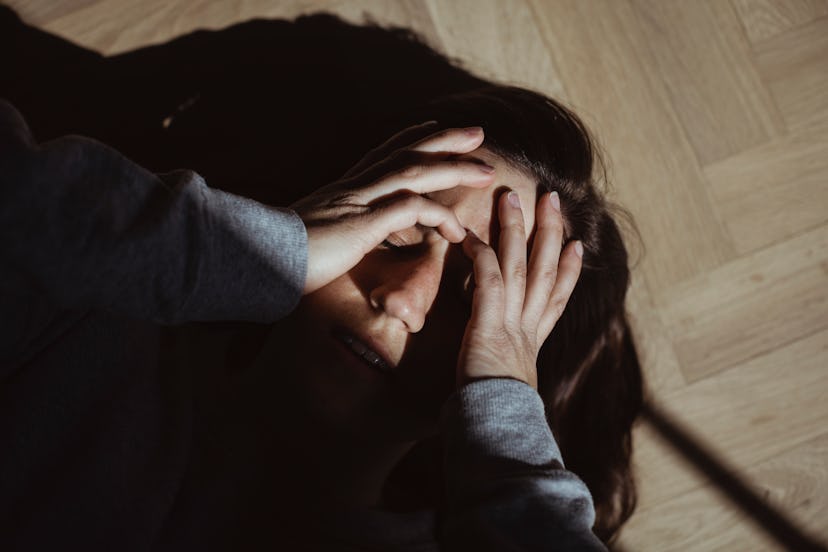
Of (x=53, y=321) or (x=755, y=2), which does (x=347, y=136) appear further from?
(x=755, y=2)

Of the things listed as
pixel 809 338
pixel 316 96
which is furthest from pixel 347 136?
pixel 809 338

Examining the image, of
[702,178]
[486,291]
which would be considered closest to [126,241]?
[486,291]

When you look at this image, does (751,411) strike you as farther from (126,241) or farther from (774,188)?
(126,241)

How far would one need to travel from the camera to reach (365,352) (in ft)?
2.57

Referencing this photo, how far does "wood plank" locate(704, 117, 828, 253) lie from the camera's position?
109 cm

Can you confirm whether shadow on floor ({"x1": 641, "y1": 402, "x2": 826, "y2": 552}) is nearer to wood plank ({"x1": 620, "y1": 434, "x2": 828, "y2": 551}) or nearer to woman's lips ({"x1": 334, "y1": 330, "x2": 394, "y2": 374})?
wood plank ({"x1": 620, "y1": 434, "x2": 828, "y2": 551})

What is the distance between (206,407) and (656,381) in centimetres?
A: 79

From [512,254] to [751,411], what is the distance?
625 mm

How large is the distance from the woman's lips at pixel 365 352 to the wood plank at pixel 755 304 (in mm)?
587

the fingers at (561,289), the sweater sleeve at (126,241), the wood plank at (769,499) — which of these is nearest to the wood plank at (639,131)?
the fingers at (561,289)

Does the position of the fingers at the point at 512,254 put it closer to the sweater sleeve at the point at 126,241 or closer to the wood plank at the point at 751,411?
the sweater sleeve at the point at 126,241

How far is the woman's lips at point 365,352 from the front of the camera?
782 millimetres

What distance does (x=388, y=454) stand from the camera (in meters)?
0.94

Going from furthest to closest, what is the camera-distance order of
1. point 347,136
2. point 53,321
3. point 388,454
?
1. point 347,136
2. point 388,454
3. point 53,321
